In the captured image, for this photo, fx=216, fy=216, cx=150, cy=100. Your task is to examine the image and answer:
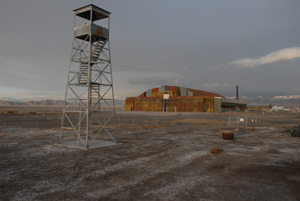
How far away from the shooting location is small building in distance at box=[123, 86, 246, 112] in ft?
263

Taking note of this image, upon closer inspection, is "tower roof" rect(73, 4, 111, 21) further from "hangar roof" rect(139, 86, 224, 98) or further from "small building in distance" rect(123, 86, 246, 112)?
"hangar roof" rect(139, 86, 224, 98)

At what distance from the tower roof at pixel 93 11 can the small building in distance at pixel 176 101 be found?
218ft

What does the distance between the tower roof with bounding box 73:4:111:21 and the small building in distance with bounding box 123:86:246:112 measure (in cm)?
6641

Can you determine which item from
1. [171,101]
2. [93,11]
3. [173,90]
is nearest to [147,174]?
[93,11]

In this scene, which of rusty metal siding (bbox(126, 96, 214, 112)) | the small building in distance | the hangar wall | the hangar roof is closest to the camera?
rusty metal siding (bbox(126, 96, 214, 112))

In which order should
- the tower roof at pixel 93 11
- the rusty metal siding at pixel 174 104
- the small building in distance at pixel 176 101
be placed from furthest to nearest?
1. the small building in distance at pixel 176 101
2. the rusty metal siding at pixel 174 104
3. the tower roof at pixel 93 11

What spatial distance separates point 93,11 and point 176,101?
71814 mm

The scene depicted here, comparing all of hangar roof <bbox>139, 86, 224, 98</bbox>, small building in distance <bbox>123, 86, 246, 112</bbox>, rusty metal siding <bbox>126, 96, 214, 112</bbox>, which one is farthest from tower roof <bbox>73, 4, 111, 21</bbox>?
hangar roof <bbox>139, 86, 224, 98</bbox>

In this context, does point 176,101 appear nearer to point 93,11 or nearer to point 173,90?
point 173,90

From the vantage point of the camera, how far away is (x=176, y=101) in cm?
8700

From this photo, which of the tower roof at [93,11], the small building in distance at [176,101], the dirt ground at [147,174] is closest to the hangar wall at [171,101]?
the small building in distance at [176,101]

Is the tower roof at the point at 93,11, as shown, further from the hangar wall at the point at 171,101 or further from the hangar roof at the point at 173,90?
the hangar roof at the point at 173,90

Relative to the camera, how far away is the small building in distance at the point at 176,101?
263 ft

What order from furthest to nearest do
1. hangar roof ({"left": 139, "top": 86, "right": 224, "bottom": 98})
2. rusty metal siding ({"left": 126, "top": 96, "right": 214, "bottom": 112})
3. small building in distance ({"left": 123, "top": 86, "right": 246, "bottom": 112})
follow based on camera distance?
hangar roof ({"left": 139, "top": 86, "right": 224, "bottom": 98}) < small building in distance ({"left": 123, "top": 86, "right": 246, "bottom": 112}) < rusty metal siding ({"left": 126, "top": 96, "right": 214, "bottom": 112})
